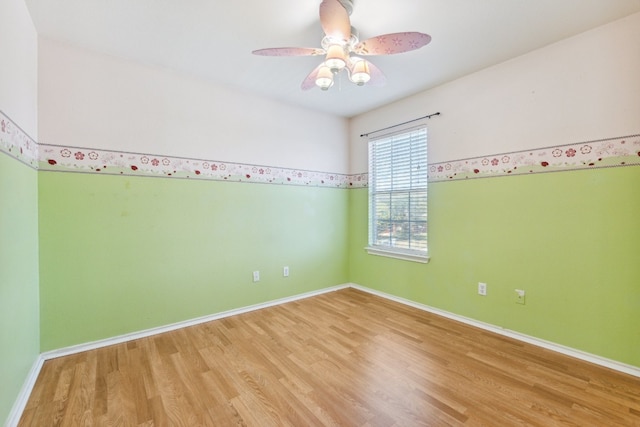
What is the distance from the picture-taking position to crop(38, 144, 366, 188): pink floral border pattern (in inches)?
87.6

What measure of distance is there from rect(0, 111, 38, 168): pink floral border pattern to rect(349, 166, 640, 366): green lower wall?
3.34 m

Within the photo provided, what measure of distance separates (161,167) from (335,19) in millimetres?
2002

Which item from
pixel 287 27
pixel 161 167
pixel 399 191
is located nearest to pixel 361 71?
pixel 287 27

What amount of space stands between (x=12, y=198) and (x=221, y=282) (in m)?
1.76

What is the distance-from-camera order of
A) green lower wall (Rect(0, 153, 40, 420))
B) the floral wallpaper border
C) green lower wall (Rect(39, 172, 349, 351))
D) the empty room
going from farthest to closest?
green lower wall (Rect(39, 172, 349, 351))
the floral wallpaper border
the empty room
green lower wall (Rect(0, 153, 40, 420))

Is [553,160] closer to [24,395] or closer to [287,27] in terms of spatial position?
[287,27]

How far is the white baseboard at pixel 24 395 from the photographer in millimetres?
1517

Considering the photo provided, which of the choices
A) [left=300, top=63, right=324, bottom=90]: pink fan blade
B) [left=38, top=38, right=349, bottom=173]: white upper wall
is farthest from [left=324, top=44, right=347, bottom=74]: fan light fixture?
[left=38, top=38, right=349, bottom=173]: white upper wall

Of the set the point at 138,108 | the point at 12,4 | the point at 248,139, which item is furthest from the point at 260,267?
the point at 12,4

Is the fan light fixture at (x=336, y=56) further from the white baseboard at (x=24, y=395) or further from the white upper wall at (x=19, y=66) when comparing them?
the white baseboard at (x=24, y=395)

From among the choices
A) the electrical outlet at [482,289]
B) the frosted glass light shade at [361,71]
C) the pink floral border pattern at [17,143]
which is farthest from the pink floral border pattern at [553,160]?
the pink floral border pattern at [17,143]

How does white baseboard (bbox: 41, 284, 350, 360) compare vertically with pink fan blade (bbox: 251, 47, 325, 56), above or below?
below

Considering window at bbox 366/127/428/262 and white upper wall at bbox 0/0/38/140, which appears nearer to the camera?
white upper wall at bbox 0/0/38/140

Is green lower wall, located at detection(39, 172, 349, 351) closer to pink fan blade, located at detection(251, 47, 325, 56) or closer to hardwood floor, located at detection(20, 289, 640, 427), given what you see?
hardwood floor, located at detection(20, 289, 640, 427)
